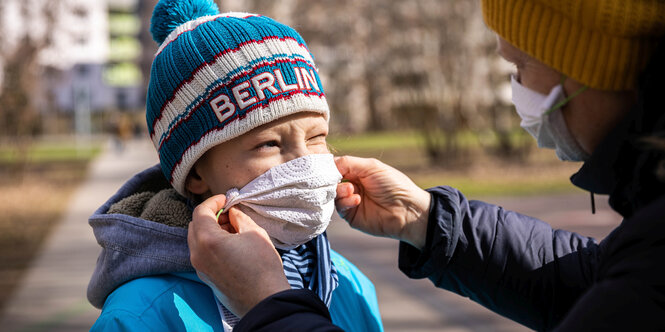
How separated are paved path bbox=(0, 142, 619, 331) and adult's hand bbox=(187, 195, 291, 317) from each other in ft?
12.9

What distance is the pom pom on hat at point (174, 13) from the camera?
1870 millimetres

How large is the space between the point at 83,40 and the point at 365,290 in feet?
60.1

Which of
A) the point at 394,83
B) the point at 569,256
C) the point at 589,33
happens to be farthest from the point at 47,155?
the point at 589,33

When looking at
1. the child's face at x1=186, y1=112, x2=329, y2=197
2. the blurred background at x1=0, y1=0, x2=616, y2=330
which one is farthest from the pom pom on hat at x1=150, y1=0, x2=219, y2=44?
the blurred background at x1=0, y1=0, x2=616, y2=330

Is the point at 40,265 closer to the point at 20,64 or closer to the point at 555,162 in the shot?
the point at 20,64

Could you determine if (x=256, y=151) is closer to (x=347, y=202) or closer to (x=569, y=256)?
(x=347, y=202)

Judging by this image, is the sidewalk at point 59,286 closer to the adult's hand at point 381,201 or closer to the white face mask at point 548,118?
the adult's hand at point 381,201

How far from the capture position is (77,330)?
208 inches

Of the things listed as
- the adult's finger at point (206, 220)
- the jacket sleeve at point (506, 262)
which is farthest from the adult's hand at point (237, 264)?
the jacket sleeve at point (506, 262)

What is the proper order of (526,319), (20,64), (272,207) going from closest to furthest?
(272,207) < (526,319) < (20,64)

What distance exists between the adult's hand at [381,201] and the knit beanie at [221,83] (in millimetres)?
372

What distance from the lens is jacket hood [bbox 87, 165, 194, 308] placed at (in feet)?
5.62

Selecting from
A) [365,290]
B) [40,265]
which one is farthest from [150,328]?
[40,265]

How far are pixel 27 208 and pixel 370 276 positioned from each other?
8.71m
